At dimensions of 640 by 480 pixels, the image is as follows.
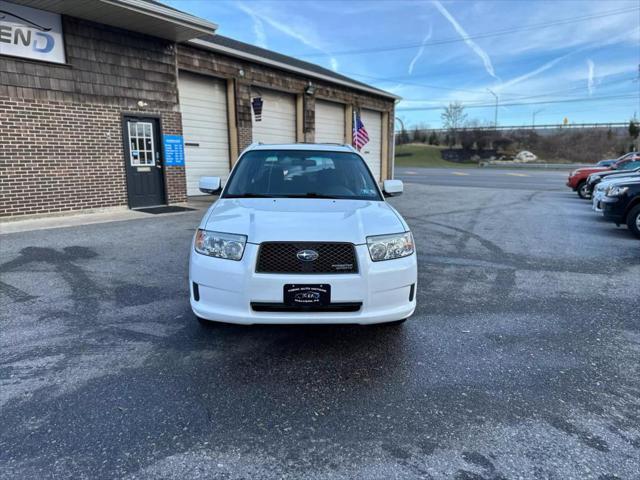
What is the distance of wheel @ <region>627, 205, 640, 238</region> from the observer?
27.7 feet

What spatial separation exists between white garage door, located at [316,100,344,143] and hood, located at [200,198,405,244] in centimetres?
1535

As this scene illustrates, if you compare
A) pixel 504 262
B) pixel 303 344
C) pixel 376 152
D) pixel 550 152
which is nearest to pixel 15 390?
pixel 303 344

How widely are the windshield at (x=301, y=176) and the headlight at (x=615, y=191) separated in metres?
6.85

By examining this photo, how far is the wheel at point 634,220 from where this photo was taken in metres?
8.46

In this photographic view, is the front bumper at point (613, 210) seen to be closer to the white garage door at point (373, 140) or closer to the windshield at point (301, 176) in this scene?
the windshield at point (301, 176)

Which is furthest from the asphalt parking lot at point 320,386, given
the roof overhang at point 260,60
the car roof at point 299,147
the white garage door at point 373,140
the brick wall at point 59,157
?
the white garage door at point 373,140

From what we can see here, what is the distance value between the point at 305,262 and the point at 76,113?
9098 mm

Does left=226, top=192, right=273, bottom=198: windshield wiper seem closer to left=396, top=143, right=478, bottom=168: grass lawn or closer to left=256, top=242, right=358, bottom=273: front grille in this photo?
left=256, top=242, right=358, bottom=273: front grille

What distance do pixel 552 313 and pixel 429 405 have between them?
242cm

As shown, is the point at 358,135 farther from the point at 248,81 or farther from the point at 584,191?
the point at 584,191

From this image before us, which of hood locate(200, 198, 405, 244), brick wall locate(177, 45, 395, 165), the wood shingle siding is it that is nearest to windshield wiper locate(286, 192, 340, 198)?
hood locate(200, 198, 405, 244)

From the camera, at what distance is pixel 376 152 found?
23297 mm

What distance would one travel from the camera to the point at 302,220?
329cm

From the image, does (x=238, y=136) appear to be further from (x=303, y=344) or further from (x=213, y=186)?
(x=303, y=344)
